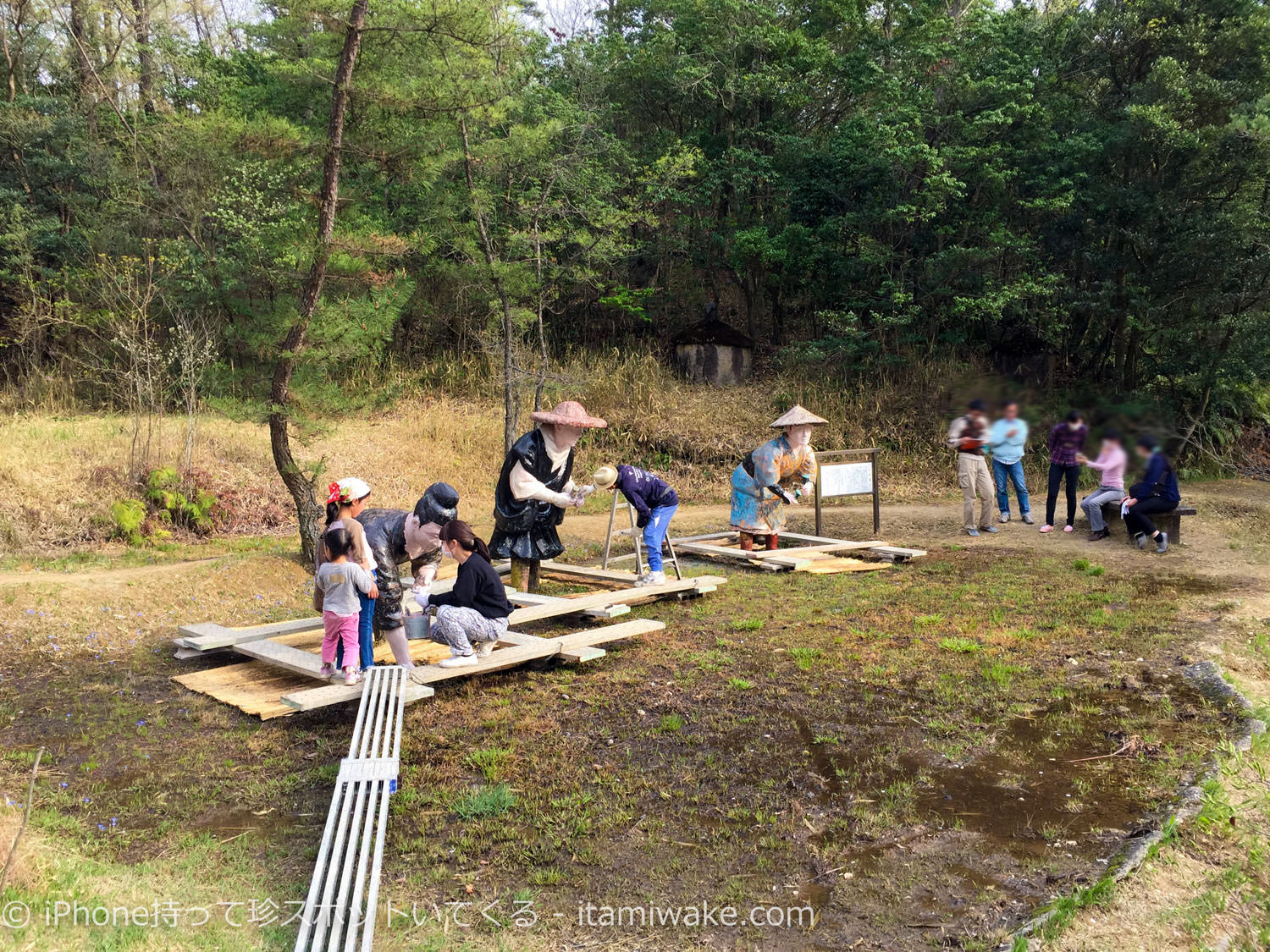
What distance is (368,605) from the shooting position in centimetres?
598

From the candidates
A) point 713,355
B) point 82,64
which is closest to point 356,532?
point 713,355

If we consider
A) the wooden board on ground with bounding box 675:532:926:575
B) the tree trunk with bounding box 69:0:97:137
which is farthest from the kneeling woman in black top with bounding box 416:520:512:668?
the tree trunk with bounding box 69:0:97:137

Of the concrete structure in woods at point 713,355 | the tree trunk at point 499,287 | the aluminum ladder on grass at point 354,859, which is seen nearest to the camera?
the aluminum ladder on grass at point 354,859

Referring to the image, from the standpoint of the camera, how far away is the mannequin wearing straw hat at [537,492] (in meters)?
8.33

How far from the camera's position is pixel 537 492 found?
27.2 feet

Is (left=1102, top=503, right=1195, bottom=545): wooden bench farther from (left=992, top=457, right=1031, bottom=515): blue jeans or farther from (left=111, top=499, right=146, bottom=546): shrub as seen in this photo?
(left=111, top=499, right=146, bottom=546): shrub

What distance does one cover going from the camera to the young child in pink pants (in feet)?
18.4

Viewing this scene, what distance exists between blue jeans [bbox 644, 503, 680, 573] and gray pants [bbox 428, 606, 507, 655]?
306cm

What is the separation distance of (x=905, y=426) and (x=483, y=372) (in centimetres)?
1226

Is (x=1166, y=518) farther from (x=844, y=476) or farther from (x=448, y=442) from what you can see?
(x=448, y=442)

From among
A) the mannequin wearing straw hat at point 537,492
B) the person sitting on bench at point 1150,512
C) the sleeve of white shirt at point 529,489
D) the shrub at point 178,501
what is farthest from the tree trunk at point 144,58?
the person sitting on bench at point 1150,512

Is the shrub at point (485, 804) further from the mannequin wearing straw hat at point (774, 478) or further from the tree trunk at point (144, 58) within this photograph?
the tree trunk at point (144, 58)

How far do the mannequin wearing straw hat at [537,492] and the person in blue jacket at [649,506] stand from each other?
0.50m

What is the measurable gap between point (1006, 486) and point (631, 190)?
47.1 feet
